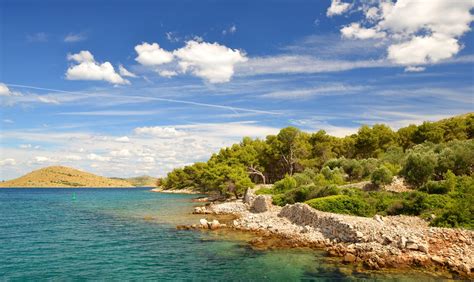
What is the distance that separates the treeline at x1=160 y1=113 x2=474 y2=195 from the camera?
71.1 meters

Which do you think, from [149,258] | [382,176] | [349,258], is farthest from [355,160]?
[149,258]

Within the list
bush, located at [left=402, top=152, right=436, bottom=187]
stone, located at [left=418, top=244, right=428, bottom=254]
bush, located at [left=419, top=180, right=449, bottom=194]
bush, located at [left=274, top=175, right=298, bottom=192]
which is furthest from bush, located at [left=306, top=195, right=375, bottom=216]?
bush, located at [left=274, top=175, right=298, bottom=192]

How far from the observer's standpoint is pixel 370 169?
55.2 metres

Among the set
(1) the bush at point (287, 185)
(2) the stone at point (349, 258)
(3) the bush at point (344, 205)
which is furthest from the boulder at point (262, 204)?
(2) the stone at point (349, 258)

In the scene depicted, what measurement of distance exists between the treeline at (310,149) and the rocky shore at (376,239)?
27125 millimetres

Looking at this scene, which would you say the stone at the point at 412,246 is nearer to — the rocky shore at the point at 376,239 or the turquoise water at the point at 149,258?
the rocky shore at the point at 376,239

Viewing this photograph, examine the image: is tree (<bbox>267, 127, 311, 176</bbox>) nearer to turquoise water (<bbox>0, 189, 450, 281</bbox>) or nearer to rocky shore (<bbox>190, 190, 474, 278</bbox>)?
rocky shore (<bbox>190, 190, 474, 278</bbox>)

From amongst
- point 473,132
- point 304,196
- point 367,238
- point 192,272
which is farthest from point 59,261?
point 473,132

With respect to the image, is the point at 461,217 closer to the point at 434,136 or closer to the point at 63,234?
the point at 63,234

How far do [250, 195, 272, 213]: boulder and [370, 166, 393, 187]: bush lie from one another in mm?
13879

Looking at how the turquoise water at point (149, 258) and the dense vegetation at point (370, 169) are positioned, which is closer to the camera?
the turquoise water at point (149, 258)

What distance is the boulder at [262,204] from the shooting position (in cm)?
4723

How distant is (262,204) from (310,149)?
38.3 meters

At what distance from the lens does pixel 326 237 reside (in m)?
30.0
